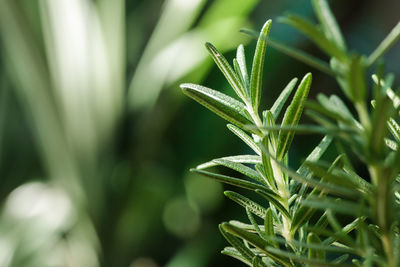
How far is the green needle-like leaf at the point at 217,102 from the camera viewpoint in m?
0.08

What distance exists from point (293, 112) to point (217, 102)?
0.04 feet

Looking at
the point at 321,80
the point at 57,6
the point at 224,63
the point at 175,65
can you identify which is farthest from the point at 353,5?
the point at 224,63

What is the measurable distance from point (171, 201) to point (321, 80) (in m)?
0.31

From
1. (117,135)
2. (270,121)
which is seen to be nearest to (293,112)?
(270,121)

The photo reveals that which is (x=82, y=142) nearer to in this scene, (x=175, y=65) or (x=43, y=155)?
(x=43, y=155)

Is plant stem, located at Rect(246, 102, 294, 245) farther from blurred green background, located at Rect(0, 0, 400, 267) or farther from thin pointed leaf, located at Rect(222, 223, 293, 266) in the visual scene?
blurred green background, located at Rect(0, 0, 400, 267)

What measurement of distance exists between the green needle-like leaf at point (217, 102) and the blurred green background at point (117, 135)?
1.60ft

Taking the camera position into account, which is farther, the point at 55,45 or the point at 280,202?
the point at 55,45

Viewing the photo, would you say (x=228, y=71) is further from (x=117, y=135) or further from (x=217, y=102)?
(x=117, y=135)

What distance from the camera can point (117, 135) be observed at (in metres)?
0.67

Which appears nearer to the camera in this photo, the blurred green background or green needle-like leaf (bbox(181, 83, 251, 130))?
green needle-like leaf (bbox(181, 83, 251, 130))

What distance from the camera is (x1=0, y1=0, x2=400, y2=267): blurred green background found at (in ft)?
1.98

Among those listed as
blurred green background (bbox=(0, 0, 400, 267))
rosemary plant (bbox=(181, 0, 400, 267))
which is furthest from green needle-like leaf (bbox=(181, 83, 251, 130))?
blurred green background (bbox=(0, 0, 400, 267))

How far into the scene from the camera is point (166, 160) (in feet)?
2.37
